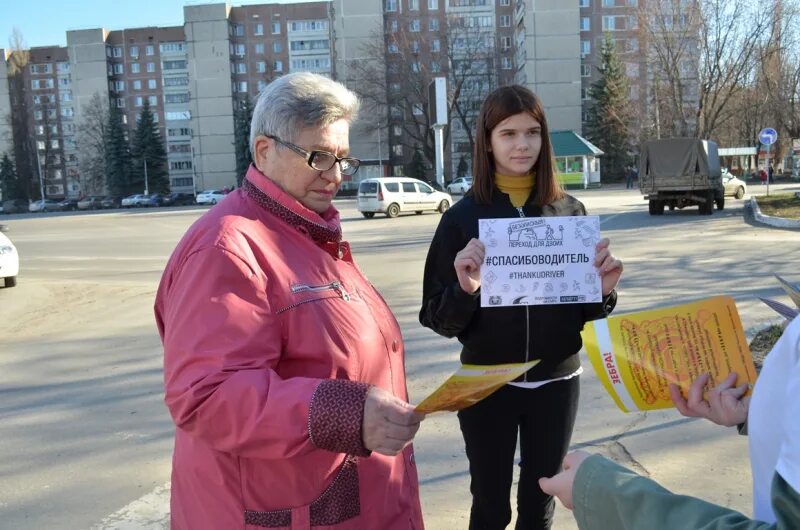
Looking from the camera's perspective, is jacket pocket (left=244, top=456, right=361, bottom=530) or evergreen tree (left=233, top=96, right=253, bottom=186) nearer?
jacket pocket (left=244, top=456, right=361, bottom=530)

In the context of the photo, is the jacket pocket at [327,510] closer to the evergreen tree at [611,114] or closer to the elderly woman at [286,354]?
the elderly woman at [286,354]

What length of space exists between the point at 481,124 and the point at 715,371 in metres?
1.55

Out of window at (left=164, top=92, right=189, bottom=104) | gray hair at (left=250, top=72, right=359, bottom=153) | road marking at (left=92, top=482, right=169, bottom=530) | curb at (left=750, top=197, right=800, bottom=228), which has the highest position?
window at (left=164, top=92, right=189, bottom=104)

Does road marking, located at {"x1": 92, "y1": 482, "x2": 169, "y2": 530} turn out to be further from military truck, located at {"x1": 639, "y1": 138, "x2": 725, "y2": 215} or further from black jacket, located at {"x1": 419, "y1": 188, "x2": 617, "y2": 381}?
military truck, located at {"x1": 639, "y1": 138, "x2": 725, "y2": 215}

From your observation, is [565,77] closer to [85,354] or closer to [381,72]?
[381,72]

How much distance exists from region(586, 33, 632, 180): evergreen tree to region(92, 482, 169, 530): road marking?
6535cm

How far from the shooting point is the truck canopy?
919 inches

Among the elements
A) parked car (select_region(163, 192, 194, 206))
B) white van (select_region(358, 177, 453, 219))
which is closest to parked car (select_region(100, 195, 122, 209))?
parked car (select_region(163, 192, 194, 206))

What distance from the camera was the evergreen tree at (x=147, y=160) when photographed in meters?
76.1

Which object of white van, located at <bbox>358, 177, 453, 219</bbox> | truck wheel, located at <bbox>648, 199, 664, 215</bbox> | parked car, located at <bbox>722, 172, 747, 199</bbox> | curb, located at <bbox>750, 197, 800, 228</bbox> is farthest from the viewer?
parked car, located at <bbox>722, 172, 747, 199</bbox>

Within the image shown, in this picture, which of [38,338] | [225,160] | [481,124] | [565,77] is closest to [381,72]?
[565,77]

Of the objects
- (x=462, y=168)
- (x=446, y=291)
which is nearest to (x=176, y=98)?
(x=462, y=168)

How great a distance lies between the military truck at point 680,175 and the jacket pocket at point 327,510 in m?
24.1

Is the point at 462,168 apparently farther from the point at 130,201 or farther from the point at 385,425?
the point at 385,425
